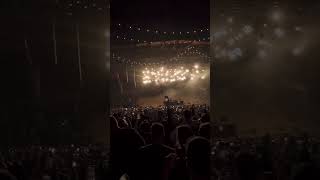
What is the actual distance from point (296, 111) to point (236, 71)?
48cm

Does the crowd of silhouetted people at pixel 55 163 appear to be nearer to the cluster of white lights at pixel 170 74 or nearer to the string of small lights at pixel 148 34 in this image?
the cluster of white lights at pixel 170 74

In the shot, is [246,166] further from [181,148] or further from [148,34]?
[148,34]

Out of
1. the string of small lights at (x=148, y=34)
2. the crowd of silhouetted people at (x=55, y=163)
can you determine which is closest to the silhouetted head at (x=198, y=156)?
the crowd of silhouetted people at (x=55, y=163)

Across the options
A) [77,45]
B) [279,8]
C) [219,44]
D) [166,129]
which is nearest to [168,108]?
[166,129]

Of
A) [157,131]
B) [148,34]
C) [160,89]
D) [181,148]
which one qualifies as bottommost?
[181,148]

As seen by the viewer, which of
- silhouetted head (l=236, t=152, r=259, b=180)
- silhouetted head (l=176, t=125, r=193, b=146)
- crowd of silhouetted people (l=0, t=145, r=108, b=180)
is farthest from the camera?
silhouetted head (l=176, t=125, r=193, b=146)

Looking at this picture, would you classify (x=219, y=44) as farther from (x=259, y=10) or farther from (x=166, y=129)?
(x=166, y=129)

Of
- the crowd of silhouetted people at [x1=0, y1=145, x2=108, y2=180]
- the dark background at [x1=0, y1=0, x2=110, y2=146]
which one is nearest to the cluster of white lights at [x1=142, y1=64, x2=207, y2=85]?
the dark background at [x1=0, y1=0, x2=110, y2=146]

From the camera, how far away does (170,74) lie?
3068 mm

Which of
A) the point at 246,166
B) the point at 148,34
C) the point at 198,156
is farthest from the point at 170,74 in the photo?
the point at 246,166

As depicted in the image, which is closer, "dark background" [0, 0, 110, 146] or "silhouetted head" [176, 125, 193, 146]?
"dark background" [0, 0, 110, 146]

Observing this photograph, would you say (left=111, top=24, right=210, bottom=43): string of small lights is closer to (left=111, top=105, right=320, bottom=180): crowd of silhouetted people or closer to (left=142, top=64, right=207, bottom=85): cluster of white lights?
(left=142, top=64, right=207, bottom=85): cluster of white lights

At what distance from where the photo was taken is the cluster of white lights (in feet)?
10.0

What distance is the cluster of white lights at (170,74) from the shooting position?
305 centimetres
